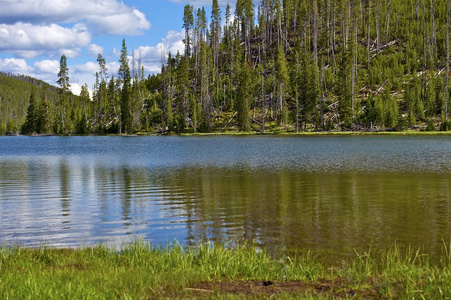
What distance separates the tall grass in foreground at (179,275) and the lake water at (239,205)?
2305mm

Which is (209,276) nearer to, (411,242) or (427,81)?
(411,242)

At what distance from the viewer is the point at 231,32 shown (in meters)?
152

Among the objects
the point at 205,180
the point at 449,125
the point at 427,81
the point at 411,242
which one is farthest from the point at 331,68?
the point at 411,242

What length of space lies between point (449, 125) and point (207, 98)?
58.9 metres

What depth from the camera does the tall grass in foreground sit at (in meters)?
6.75

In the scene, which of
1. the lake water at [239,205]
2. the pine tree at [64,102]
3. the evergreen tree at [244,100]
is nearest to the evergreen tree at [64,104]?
the pine tree at [64,102]

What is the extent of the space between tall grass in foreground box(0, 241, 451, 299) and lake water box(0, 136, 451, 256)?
2305 millimetres

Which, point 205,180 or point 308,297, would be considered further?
point 205,180

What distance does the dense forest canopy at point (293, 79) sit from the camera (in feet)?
302

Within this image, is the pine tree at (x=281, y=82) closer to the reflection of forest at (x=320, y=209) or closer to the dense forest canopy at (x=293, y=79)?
the dense forest canopy at (x=293, y=79)

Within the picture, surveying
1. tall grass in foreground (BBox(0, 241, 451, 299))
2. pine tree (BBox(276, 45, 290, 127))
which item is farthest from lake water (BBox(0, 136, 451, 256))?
pine tree (BBox(276, 45, 290, 127))

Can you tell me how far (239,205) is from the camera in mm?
18172

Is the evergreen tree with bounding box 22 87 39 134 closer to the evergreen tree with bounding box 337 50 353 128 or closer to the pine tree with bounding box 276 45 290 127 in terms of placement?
the pine tree with bounding box 276 45 290 127

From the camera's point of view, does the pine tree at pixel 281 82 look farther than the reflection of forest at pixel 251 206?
Yes
